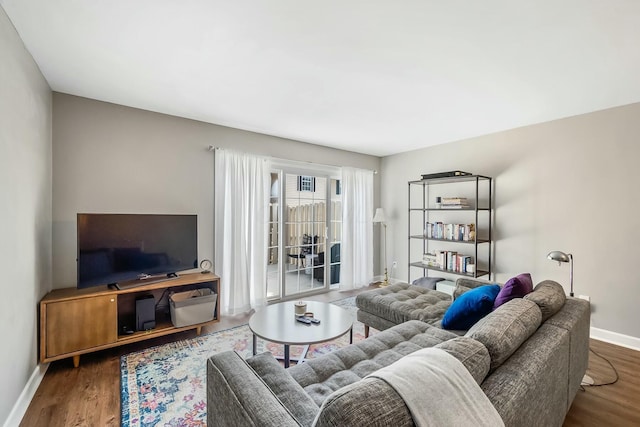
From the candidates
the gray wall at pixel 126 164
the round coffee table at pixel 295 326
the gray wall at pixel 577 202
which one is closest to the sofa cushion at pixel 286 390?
the round coffee table at pixel 295 326

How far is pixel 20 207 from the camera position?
191 cm

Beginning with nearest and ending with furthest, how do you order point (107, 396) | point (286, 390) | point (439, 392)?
1. point (439, 392)
2. point (286, 390)
3. point (107, 396)

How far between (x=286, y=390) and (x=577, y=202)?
3653 millimetres

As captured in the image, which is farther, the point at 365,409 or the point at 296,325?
the point at 296,325

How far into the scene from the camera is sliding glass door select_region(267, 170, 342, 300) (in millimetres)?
4137

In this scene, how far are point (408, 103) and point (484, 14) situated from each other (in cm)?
124

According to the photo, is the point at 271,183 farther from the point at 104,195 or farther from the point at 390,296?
the point at 390,296

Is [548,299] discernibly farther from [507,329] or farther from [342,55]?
[342,55]

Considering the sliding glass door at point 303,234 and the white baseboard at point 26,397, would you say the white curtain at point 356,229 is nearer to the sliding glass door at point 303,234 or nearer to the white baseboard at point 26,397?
the sliding glass door at point 303,234

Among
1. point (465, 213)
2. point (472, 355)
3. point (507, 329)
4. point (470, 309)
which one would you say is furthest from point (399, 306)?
point (465, 213)

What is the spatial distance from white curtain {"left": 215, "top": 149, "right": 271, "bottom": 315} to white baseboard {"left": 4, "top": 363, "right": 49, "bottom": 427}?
1645mm

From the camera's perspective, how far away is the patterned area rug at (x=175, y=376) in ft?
6.02

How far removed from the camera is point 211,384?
1.28 metres

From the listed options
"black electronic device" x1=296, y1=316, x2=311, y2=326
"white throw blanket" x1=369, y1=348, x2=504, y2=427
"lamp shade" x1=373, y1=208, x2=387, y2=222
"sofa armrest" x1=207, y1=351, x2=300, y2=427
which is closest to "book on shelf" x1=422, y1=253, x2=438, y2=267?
"lamp shade" x1=373, y1=208, x2=387, y2=222
